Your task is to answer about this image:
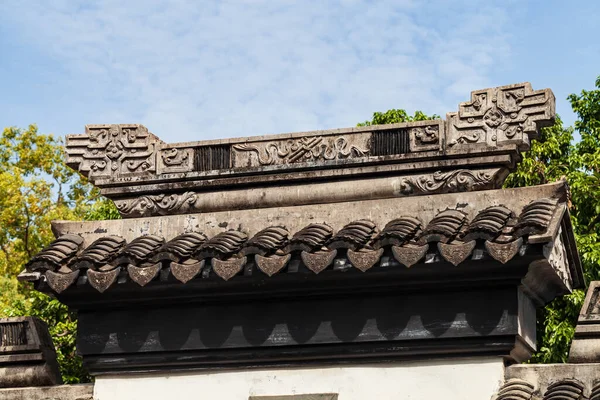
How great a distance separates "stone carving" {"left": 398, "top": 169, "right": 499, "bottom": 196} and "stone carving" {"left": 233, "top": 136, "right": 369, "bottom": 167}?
1.77 ft

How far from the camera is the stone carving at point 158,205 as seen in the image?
402 inches

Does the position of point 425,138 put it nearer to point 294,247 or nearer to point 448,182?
point 448,182

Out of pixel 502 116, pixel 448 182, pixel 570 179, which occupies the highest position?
pixel 570 179

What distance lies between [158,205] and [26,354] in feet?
6.14

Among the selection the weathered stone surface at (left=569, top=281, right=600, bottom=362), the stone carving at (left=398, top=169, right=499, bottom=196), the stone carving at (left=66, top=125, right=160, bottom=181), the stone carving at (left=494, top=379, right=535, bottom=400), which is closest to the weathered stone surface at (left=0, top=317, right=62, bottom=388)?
the stone carving at (left=66, top=125, right=160, bottom=181)

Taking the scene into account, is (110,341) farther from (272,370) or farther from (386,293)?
(386,293)

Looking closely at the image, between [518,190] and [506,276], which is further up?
[518,190]

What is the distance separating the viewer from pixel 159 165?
10.5m

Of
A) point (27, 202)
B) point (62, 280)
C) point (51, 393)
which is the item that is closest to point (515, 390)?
point (62, 280)

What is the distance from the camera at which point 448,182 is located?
9.52 m

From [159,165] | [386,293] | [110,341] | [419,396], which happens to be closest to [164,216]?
[159,165]

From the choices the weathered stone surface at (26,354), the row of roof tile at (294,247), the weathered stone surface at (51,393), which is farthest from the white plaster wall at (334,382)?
the row of roof tile at (294,247)

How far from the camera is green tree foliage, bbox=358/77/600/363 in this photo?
19312mm

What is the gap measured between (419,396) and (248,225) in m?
2.20
